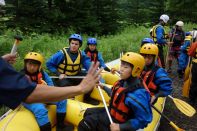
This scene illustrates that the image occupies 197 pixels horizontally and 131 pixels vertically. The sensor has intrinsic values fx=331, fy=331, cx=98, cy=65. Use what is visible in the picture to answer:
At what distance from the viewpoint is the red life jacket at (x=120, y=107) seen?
405 cm

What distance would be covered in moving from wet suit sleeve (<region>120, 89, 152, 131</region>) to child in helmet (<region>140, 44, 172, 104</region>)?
1.31 meters

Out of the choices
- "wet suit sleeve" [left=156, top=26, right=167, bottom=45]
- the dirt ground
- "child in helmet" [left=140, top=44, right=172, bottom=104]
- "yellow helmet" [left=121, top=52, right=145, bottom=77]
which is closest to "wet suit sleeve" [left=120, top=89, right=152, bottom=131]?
"yellow helmet" [left=121, top=52, right=145, bottom=77]

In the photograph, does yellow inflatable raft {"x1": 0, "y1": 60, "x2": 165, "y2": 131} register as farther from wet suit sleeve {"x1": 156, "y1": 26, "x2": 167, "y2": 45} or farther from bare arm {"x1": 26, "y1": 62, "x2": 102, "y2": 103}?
wet suit sleeve {"x1": 156, "y1": 26, "x2": 167, "y2": 45}

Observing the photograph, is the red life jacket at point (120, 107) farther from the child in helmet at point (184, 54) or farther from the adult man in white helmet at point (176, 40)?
the adult man in white helmet at point (176, 40)

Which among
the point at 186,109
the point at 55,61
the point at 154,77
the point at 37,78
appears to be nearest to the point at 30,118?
the point at 37,78

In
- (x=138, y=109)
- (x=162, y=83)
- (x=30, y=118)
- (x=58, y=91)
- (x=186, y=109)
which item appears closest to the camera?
(x=58, y=91)

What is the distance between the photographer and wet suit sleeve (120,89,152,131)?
3.90 meters

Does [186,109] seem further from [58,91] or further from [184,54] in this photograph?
[58,91]

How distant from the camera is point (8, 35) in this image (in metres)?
11.8

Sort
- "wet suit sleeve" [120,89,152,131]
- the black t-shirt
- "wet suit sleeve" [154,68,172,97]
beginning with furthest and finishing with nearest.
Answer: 1. "wet suit sleeve" [154,68,172,97]
2. "wet suit sleeve" [120,89,152,131]
3. the black t-shirt

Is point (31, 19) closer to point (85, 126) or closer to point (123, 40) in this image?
point (123, 40)

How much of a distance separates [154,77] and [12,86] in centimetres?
387

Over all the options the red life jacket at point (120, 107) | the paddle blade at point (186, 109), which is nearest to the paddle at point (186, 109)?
the paddle blade at point (186, 109)

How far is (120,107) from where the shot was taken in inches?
161
